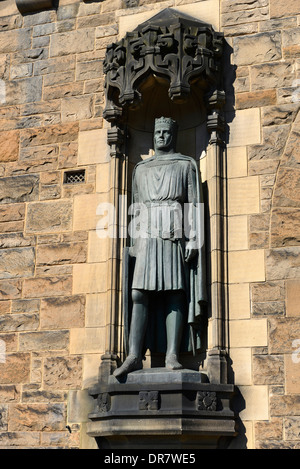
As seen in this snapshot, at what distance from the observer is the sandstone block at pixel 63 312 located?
25.2 ft

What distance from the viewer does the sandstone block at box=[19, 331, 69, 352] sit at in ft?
25.2

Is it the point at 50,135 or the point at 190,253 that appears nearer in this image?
the point at 190,253

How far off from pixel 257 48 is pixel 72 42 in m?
1.94

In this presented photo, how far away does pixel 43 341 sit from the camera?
7746mm

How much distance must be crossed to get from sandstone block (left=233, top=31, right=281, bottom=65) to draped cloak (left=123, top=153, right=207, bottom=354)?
1147 millimetres

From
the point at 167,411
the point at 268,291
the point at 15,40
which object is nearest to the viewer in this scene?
the point at 167,411

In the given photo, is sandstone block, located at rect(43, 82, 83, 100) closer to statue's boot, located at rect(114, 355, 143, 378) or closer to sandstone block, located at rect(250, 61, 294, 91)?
sandstone block, located at rect(250, 61, 294, 91)

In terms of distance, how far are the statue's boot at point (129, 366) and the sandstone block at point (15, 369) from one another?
109cm

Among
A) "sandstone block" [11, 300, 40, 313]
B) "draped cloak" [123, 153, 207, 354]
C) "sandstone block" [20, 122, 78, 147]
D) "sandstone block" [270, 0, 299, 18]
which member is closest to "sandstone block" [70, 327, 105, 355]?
"draped cloak" [123, 153, 207, 354]

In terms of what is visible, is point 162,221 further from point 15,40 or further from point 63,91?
point 15,40

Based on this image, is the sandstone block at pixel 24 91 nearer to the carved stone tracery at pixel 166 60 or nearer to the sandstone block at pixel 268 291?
the carved stone tracery at pixel 166 60

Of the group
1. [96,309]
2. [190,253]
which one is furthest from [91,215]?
[190,253]

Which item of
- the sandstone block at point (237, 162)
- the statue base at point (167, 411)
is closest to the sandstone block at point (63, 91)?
the sandstone block at point (237, 162)

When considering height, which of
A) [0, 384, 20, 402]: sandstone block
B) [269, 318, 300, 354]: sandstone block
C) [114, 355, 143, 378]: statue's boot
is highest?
[269, 318, 300, 354]: sandstone block
